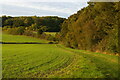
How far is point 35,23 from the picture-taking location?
4434 inches

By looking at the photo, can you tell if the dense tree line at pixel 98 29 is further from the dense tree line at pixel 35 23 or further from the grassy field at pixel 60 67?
the dense tree line at pixel 35 23

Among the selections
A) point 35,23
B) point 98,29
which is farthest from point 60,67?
point 35,23

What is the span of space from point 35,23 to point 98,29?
80.4 metres

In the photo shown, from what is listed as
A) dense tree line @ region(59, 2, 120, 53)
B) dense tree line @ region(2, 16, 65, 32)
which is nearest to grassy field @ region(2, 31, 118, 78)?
dense tree line @ region(59, 2, 120, 53)

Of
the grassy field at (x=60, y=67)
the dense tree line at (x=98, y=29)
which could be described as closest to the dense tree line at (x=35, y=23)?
the dense tree line at (x=98, y=29)

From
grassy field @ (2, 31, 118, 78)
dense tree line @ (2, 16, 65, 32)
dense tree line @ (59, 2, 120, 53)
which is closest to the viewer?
grassy field @ (2, 31, 118, 78)

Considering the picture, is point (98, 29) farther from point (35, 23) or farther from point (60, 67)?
point (35, 23)

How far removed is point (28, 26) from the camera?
113750mm

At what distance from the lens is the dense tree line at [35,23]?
109 meters

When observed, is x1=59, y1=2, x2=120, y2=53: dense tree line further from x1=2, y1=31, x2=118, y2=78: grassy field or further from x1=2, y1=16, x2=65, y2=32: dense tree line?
x1=2, y1=16, x2=65, y2=32: dense tree line

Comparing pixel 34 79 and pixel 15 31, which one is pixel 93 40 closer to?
pixel 34 79

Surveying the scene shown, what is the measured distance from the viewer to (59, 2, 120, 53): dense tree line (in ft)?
89.2

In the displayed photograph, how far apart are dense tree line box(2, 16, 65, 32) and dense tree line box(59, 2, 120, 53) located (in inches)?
2131

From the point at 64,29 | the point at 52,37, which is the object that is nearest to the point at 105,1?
the point at 64,29
